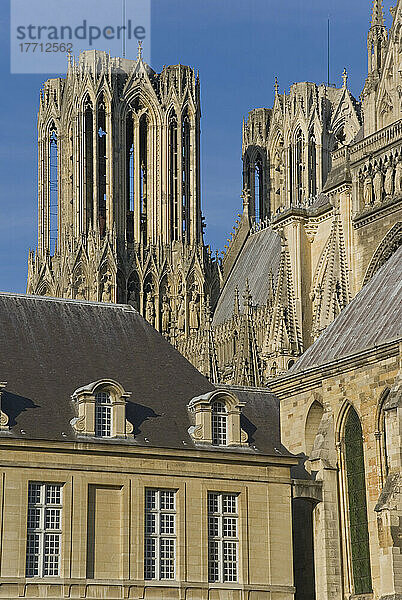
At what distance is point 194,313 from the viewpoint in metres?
71.1

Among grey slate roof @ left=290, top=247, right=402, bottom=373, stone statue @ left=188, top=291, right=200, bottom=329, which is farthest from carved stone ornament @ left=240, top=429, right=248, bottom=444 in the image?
stone statue @ left=188, top=291, right=200, bottom=329

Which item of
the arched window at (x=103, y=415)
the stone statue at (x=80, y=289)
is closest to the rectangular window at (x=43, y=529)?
the arched window at (x=103, y=415)

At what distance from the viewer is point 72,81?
75688 millimetres

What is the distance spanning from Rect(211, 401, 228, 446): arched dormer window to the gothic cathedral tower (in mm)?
35711

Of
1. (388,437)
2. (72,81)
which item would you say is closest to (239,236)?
(72,81)

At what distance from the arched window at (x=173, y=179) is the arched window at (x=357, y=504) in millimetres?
39275

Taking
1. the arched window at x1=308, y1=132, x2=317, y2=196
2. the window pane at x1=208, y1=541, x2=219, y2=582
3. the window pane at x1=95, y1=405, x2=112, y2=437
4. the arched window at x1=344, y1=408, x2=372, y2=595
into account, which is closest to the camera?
the window pane at x1=95, y1=405, x2=112, y2=437

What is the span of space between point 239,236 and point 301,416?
38.7 metres

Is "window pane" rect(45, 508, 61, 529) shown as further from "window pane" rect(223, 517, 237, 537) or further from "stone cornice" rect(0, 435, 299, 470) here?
"window pane" rect(223, 517, 237, 537)

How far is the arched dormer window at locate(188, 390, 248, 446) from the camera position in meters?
33.4

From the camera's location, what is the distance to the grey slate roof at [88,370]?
32.3 m

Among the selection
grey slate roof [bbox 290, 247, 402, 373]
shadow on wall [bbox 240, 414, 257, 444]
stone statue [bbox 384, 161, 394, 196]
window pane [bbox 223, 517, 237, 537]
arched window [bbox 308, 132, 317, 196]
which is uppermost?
arched window [bbox 308, 132, 317, 196]

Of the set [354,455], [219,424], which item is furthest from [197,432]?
[354,455]

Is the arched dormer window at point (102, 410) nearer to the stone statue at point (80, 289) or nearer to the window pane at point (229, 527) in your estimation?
the window pane at point (229, 527)
